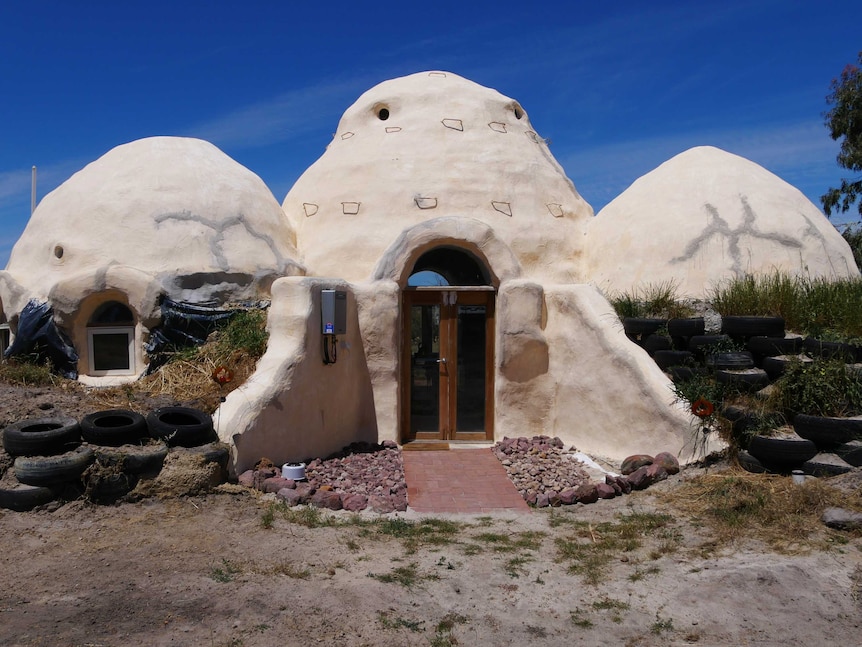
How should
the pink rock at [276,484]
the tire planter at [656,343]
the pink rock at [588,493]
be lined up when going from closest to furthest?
the pink rock at [276,484], the pink rock at [588,493], the tire planter at [656,343]

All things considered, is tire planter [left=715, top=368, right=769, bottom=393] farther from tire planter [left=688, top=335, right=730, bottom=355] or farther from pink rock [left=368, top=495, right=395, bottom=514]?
pink rock [left=368, top=495, right=395, bottom=514]

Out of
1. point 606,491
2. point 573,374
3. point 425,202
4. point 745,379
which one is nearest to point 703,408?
point 745,379

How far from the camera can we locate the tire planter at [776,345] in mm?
7531

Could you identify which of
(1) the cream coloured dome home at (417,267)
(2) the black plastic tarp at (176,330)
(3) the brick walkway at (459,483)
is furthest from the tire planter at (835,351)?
(2) the black plastic tarp at (176,330)

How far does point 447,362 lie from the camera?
9.41 meters

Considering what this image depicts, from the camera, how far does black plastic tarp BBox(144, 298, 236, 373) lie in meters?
9.11

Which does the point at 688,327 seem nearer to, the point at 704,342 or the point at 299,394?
the point at 704,342

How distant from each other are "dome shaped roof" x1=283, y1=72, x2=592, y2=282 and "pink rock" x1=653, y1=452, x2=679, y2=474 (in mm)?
3388

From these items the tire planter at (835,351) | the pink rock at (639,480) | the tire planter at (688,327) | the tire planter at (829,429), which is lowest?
the pink rock at (639,480)

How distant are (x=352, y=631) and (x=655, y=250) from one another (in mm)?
7302

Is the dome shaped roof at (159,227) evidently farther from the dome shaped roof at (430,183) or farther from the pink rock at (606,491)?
the pink rock at (606,491)

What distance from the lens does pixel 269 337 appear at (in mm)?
8328

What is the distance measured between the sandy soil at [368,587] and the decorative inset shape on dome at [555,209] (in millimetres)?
5613

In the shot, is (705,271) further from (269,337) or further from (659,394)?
(269,337)
